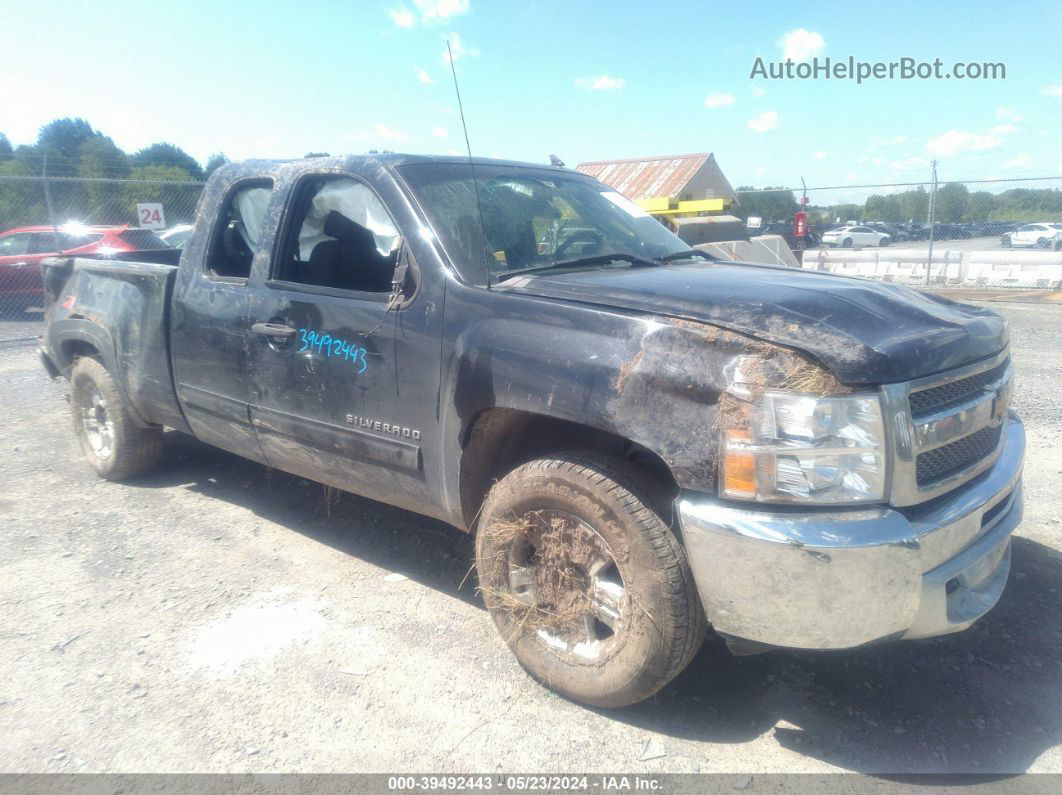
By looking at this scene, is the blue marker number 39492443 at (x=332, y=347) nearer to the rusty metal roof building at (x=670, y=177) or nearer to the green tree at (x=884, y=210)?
the rusty metal roof building at (x=670, y=177)

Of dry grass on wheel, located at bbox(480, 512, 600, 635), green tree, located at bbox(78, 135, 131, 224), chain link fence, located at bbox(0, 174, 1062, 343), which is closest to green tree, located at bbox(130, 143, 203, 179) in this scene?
green tree, located at bbox(78, 135, 131, 224)

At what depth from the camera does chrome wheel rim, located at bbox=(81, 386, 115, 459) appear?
196 inches

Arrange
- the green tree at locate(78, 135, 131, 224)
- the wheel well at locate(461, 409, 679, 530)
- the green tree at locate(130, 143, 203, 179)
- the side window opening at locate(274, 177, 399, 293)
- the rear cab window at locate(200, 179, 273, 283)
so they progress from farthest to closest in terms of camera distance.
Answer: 1. the green tree at locate(130, 143, 203, 179)
2. the green tree at locate(78, 135, 131, 224)
3. the rear cab window at locate(200, 179, 273, 283)
4. the side window opening at locate(274, 177, 399, 293)
5. the wheel well at locate(461, 409, 679, 530)

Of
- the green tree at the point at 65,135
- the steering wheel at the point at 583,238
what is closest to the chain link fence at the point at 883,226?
the steering wheel at the point at 583,238

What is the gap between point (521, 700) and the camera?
2811 mm

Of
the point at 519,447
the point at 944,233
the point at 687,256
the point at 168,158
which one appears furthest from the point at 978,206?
the point at 168,158

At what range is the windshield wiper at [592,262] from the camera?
3.10m

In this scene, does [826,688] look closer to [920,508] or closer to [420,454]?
[920,508]

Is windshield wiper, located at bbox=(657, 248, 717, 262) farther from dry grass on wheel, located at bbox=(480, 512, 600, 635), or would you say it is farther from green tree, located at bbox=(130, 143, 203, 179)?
green tree, located at bbox=(130, 143, 203, 179)

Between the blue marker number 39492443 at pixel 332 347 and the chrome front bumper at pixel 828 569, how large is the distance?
1531 millimetres

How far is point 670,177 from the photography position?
22.0 m

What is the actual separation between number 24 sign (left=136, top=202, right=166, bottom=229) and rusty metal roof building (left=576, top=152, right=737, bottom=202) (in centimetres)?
1120

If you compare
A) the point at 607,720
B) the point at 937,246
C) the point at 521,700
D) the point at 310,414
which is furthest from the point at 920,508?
the point at 937,246

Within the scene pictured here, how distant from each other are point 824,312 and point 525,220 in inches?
59.6
